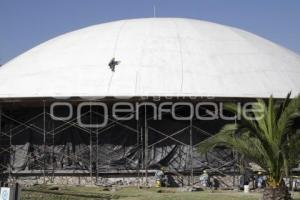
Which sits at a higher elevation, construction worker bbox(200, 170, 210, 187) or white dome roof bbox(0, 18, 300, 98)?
white dome roof bbox(0, 18, 300, 98)

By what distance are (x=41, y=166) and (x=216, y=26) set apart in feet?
39.4

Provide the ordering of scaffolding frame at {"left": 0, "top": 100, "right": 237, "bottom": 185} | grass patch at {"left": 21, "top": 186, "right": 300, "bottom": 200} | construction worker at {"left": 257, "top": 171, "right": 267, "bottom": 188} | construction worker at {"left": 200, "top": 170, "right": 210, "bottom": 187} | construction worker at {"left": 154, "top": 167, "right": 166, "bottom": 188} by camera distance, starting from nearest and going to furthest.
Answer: grass patch at {"left": 21, "top": 186, "right": 300, "bottom": 200}
construction worker at {"left": 257, "top": 171, "right": 267, "bottom": 188}
construction worker at {"left": 154, "top": 167, "right": 166, "bottom": 188}
construction worker at {"left": 200, "top": 170, "right": 210, "bottom": 187}
scaffolding frame at {"left": 0, "top": 100, "right": 237, "bottom": 185}

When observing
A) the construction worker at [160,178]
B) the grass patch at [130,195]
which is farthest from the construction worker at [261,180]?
the construction worker at [160,178]

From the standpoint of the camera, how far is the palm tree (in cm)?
1573

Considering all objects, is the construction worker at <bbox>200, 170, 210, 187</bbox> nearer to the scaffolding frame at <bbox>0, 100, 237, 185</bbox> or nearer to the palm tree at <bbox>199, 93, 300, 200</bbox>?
the scaffolding frame at <bbox>0, 100, 237, 185</bbox>

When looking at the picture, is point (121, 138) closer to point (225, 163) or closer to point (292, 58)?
point (225, 163)

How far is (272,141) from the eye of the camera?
621 inches

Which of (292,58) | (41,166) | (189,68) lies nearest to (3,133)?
(41,166)

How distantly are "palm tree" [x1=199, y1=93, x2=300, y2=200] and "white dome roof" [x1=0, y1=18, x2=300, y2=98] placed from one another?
26.8 ft

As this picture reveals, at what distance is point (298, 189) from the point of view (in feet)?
74.4

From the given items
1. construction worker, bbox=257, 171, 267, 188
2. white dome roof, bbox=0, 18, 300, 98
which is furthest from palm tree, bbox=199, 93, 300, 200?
white dome roof, bbox=0, 18, 300, 98

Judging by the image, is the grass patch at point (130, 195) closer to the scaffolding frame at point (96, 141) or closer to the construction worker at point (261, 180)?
the construction worker at point (261, 180)

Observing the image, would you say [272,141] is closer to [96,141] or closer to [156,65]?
[96,141]

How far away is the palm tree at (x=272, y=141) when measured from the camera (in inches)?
619
